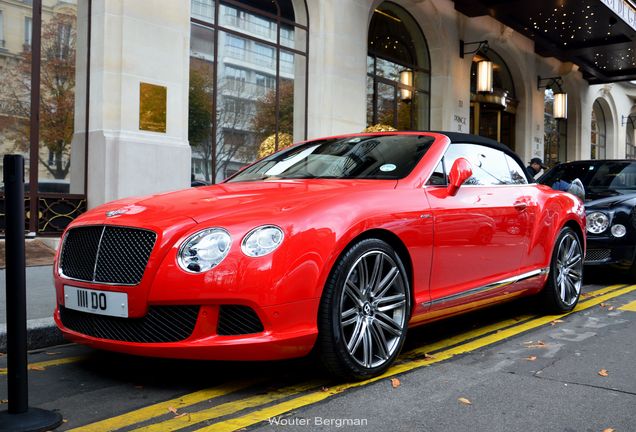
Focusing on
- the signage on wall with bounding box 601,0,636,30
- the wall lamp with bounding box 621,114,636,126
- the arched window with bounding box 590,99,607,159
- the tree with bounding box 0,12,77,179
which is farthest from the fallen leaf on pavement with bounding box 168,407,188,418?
the wall lamp with bounding box 621,114,636,126

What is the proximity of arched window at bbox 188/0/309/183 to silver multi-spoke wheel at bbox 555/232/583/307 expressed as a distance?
21.7 ft

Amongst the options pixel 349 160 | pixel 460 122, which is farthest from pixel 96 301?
pixel 460 122

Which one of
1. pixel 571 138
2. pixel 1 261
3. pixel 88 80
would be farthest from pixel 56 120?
pixel 571 138

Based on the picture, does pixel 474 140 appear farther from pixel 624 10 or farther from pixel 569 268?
pixel 624 10

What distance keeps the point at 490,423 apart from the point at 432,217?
1.47m

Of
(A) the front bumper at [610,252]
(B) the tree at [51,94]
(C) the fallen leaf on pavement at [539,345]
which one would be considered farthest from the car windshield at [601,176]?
(B) the tree at [51,94]

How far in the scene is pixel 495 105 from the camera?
20.0m

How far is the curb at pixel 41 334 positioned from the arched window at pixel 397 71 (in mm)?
11394

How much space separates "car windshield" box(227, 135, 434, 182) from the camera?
453cm

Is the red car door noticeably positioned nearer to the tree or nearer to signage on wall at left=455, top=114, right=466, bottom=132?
the tree

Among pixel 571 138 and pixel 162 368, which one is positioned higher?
pixel 571 138

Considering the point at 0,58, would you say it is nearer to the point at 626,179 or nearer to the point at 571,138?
the point at 626,179

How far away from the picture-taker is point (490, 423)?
316 centimetres

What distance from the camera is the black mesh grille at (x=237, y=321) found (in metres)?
3.38
